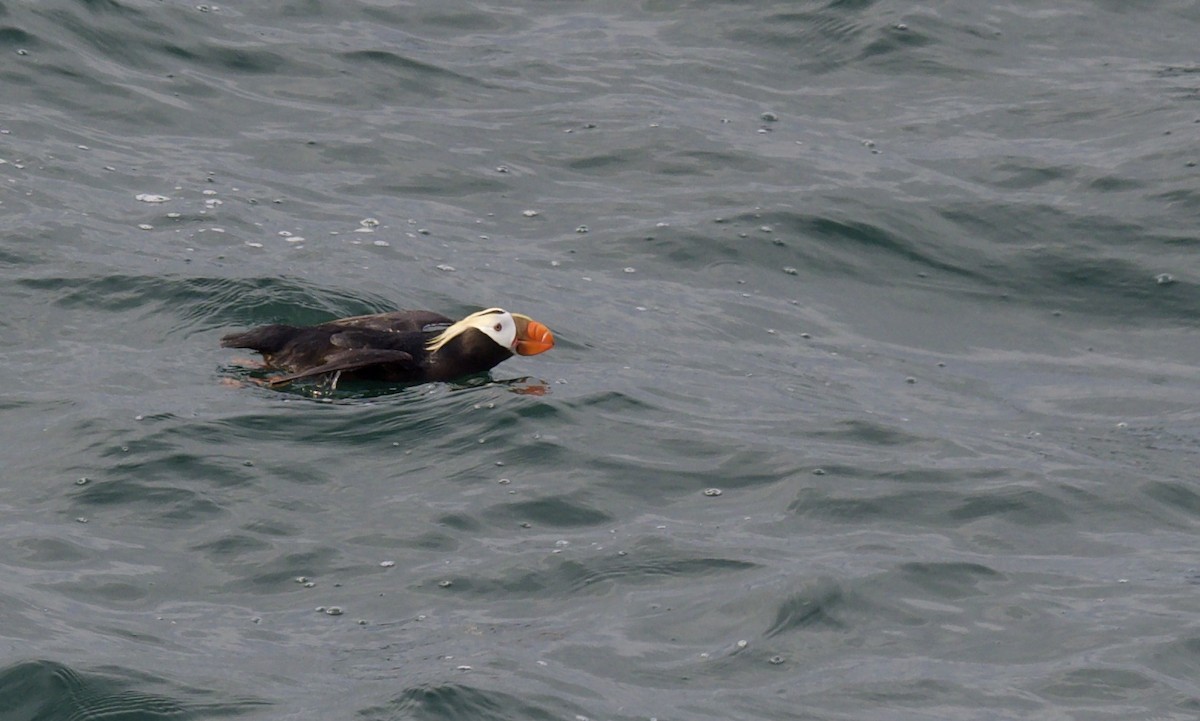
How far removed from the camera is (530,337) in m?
10.8

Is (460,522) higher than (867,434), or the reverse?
(460,522)

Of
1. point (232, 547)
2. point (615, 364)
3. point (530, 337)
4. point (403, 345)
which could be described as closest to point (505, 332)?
point (530, 337)

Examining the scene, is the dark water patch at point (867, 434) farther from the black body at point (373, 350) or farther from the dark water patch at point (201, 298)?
the dark water patch at point (201, 298)

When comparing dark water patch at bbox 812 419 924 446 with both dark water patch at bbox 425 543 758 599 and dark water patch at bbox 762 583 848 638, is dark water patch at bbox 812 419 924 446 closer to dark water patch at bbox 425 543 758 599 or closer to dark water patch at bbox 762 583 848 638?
dark water patch at bbox 425 543 758 599

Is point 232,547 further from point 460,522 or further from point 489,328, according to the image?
point 489,328

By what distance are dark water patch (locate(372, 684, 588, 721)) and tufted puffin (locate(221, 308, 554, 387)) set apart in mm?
3564

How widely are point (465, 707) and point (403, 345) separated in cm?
397

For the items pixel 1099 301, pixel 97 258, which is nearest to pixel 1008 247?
pixel 1099 301

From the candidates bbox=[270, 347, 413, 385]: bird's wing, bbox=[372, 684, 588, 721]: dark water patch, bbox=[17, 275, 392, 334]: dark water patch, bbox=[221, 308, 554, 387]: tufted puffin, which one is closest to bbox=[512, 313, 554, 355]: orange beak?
bbox=[221, 308, 554, 387]: tufted puffin

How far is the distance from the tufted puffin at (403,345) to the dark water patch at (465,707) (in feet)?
11.7

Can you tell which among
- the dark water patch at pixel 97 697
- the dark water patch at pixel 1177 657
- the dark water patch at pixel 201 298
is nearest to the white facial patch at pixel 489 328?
the dark water patch at pixel 201 298

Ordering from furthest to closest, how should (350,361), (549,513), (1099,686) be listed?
(350,361) → (549,513) → (1099,686)

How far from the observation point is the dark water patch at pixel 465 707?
6.96 m

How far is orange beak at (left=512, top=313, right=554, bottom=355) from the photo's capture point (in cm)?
1080
